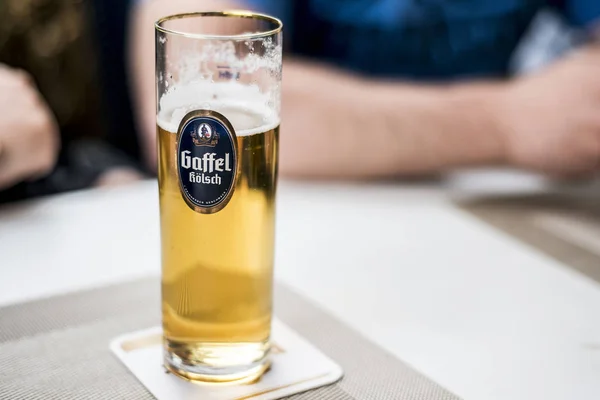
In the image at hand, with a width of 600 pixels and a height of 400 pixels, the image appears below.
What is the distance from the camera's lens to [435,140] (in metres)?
1.28

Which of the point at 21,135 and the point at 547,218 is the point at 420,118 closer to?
the point at 547,218

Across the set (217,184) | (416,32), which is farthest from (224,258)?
(416,32)

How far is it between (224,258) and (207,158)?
0.09 meters

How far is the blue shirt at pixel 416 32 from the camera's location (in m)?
1.61

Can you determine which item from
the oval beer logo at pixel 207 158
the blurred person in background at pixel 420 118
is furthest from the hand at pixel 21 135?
the oval beer logo at pixel 207 158

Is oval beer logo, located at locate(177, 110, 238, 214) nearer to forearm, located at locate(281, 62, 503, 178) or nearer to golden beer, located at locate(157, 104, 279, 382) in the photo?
golden beer, located at locate(157, 104, 279, 382)

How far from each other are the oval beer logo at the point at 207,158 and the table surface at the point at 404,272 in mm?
264

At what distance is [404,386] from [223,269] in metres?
0.20

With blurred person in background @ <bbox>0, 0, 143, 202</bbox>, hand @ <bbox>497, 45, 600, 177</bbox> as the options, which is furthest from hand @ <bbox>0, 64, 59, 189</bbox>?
hand @ <bbox>497, 45, 600, 177</bbox>

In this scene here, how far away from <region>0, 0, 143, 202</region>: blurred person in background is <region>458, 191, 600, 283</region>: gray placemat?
2.15 ft

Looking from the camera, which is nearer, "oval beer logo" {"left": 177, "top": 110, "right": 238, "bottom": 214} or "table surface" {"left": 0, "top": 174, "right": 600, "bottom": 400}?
"oval beer logo" {"left": 177, "top": 110, "right": 238, "bottom": 214}

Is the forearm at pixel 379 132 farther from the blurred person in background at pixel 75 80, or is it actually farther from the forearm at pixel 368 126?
the blurred person in background at pixel 75 80

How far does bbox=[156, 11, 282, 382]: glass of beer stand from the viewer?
2.03 ft

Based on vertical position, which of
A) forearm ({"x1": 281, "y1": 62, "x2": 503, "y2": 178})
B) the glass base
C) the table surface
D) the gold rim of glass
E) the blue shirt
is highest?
the gold rim of glass
